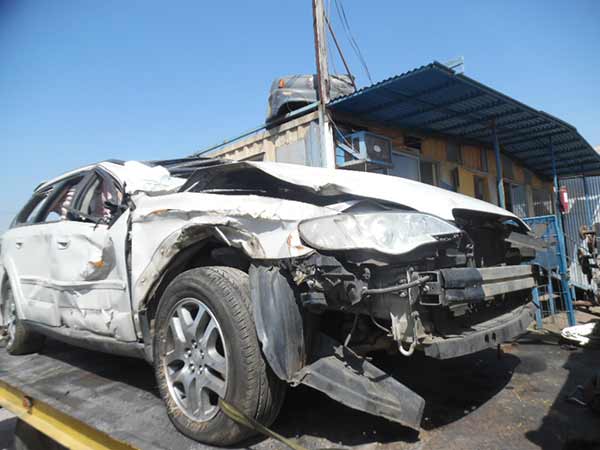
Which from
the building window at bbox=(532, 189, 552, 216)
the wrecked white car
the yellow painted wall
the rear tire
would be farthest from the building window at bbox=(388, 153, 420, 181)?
the building window at bbox=(532, 189, 552, 216)

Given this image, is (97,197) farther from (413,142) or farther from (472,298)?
(413,142)

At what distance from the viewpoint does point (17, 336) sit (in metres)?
3.90

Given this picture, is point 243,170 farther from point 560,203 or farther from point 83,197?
point 560,203

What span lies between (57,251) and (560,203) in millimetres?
11879

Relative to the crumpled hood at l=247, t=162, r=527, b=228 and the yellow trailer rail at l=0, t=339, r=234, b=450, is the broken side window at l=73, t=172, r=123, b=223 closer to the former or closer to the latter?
the yellow trailer rail at l=0, t=339, r=234, b=450

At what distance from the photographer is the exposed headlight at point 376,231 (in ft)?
5.74

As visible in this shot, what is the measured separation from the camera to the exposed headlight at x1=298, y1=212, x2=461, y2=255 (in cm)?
175

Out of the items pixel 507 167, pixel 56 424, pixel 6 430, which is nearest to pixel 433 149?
pixel 507 167

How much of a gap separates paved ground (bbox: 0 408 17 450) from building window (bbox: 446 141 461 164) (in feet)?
32.3

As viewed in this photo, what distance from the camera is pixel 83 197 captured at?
3.32 metres

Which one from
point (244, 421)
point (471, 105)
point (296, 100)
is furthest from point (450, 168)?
point (244, 421)

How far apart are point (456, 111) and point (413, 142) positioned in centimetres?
128

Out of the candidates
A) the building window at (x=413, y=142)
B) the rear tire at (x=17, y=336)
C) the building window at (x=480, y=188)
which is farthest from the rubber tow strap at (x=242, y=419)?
the building window at (x=480, y=188)

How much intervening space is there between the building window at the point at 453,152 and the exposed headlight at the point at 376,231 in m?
9.07
